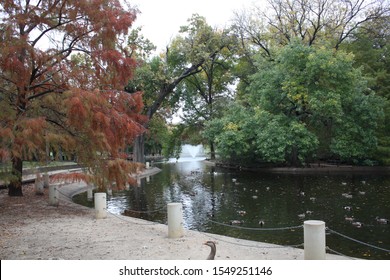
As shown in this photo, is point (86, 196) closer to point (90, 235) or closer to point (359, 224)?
point (90, 235)

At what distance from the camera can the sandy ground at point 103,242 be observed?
7066 millimetres

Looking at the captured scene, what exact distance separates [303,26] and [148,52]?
15.0m

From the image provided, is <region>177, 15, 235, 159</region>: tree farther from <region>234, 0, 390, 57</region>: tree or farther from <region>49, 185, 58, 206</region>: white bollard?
<region>49, 185, 58, 206</region>: white bollard

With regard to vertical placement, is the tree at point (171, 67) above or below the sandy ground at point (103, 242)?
above

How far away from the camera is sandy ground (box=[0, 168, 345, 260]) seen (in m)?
7.07

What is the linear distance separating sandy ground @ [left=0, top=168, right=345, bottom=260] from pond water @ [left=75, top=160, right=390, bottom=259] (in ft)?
4.06

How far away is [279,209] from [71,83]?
9071 millimetres

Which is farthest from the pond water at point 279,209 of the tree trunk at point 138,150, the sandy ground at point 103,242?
the tree trunk at point 138,150

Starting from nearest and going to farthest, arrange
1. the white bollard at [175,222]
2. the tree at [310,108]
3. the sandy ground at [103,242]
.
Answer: the sandy ground at [103,242] → the white bollard at [175,222] → the tree at [310,108]

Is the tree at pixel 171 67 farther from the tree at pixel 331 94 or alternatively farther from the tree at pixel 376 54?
the tree at pixel 376 54

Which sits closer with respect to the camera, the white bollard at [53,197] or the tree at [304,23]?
the white bollard at [53,197]

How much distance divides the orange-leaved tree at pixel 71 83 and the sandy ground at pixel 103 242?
1.37 metres

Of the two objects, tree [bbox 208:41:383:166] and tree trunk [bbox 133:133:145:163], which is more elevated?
tree [bbox 208:41:383:166]

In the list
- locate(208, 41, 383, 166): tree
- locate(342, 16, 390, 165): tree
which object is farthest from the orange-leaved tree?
locate(342, 16, 390, 165): tree
